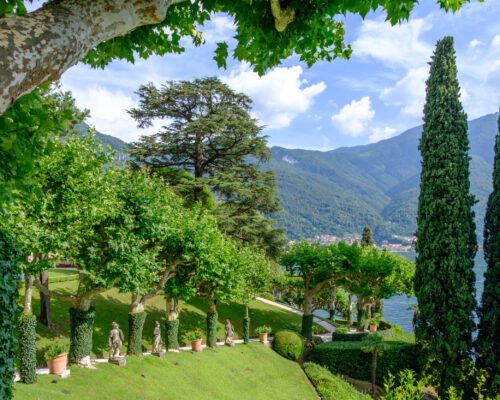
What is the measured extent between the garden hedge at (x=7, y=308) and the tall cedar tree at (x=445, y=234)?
61.8 ft

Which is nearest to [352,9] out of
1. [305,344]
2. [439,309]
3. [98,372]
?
[98,372]

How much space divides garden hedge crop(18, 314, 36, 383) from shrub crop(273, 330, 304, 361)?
17654 mm

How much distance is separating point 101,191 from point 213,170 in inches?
644

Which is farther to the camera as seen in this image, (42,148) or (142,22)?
(42,148)

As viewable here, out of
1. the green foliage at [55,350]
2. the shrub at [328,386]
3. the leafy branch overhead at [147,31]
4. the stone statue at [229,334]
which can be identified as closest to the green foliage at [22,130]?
the leafy branch overhead at [147,31]

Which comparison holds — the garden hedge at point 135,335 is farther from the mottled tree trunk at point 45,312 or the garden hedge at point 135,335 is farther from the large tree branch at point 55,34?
the large tree branch at point 55,34

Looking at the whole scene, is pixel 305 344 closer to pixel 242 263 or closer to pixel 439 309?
pixel 242 263

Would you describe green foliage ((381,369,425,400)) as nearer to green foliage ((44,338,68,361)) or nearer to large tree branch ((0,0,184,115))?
large tree branch ((0,0,184,115))

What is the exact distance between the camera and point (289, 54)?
5516 mm

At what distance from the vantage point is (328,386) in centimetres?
2292

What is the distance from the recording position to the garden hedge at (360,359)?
1004 inches

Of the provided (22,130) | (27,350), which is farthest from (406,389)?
(27,350)

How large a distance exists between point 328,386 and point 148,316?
1289cm

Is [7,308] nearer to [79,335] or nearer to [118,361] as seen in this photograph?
[79,335]
